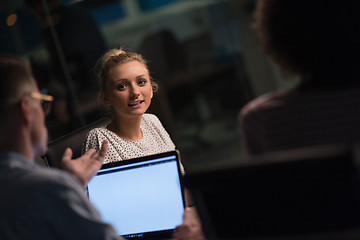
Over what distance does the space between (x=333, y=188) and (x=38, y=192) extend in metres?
0.61

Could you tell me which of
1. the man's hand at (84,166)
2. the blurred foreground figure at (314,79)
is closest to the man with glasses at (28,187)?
the man's hand at (84,166)

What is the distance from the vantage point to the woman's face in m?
1.65

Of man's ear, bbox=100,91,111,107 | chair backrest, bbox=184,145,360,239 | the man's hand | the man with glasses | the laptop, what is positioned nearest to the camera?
chair backrest, bbox=184,145,360,239

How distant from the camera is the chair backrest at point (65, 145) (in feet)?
5.49

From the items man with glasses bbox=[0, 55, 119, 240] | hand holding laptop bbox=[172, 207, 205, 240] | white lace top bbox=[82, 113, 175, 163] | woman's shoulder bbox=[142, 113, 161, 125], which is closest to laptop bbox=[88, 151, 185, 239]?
hand holding laptop bbox=[172, 207, 205, 240]

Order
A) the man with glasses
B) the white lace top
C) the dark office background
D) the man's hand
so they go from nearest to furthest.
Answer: the man with glasses, the man's hand, the white lace top, the dark office background

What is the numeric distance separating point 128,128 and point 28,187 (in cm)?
80

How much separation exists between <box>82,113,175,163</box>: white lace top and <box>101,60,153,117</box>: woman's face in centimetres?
10

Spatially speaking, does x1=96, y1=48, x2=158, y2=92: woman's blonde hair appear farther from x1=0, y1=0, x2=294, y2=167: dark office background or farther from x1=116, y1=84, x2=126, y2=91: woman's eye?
x1=0, y1=0, x2=294, y2=167: dark office background

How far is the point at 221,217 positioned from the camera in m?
0.88

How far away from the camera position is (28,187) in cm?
90

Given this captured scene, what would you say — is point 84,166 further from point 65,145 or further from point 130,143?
point 65,145

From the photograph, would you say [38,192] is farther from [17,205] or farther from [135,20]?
[135,20]

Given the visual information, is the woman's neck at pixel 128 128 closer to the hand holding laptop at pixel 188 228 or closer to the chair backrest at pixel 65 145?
the chair backrest at pixel 65 145
